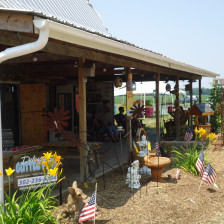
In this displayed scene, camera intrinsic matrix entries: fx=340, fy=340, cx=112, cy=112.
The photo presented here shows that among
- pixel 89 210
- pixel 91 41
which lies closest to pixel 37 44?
pixel 91 41

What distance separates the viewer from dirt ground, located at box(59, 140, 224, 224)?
4.27m

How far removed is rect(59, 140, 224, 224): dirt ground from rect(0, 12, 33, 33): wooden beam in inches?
94.0

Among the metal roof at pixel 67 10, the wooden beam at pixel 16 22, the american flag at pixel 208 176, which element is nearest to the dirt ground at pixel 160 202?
the american flag at pixel 208 176

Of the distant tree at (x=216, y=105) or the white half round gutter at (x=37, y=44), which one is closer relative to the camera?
the white half round gutter at (x=37, y=44)

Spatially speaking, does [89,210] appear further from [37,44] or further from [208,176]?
[208,176]

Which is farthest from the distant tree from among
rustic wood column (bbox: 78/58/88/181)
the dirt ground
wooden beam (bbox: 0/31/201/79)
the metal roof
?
rustic wood column (bbox: 78/58/88/181)

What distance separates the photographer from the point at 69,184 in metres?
5.91

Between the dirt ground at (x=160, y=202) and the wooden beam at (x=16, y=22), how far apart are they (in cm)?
239

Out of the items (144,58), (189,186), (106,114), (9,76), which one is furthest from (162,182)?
(106,114)

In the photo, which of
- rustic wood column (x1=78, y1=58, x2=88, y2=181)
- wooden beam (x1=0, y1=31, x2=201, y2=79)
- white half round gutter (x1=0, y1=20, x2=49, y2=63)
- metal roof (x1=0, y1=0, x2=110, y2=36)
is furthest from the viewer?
rustic wood column (x1=78, y1=58, x2=88, y2=181)

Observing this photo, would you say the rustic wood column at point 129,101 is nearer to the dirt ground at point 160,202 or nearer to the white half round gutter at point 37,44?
the dirt ground at point 160,202

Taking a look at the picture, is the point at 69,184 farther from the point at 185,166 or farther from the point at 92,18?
the point at 92,18

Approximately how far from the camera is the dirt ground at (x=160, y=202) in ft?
14.0

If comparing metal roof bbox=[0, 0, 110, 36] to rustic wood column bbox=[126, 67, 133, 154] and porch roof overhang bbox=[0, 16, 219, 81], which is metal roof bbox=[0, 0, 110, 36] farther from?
rustic wood column bbox=[126, 67, 133, 154]
